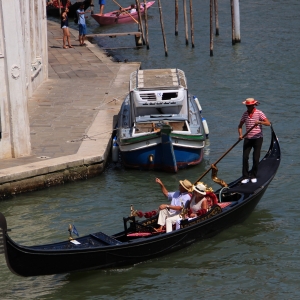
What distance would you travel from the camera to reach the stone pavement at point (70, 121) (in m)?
12.4

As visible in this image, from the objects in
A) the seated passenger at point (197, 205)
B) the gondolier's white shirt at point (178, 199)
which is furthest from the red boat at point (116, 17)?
the seated passenger at point (197, 205)

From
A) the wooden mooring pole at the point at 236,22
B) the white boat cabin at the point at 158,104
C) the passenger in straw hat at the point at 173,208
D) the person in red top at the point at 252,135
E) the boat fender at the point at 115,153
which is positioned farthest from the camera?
the wooden mooring pole at the point at 236,22

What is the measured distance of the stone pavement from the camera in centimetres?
1238

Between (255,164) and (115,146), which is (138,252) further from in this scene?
(115,146)

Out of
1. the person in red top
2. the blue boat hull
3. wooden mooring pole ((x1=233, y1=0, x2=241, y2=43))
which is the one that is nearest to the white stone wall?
the blue boat hull

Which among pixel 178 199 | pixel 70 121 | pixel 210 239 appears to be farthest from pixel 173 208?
pixel 70 121

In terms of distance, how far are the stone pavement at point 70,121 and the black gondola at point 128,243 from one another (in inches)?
115

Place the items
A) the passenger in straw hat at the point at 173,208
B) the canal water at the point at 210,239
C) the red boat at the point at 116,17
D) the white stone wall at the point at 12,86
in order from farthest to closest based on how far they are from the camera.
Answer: the red boat at the point at 116,17, the white stone wall at the point at 12,86, the passenger in straw hat at the point at 173,208, the canal water at the point at 210,239

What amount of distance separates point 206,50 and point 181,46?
4.92ft

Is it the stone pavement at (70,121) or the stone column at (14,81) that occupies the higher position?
the stone column at (14,81)

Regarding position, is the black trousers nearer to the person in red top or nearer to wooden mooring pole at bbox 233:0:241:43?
the person in red top

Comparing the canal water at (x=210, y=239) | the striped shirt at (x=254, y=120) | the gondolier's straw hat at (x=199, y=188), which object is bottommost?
the canal water at (x=210, y=239)

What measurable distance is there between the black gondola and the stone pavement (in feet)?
9.62

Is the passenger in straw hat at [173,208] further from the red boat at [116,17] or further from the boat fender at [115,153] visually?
the red boat at [116,17]
